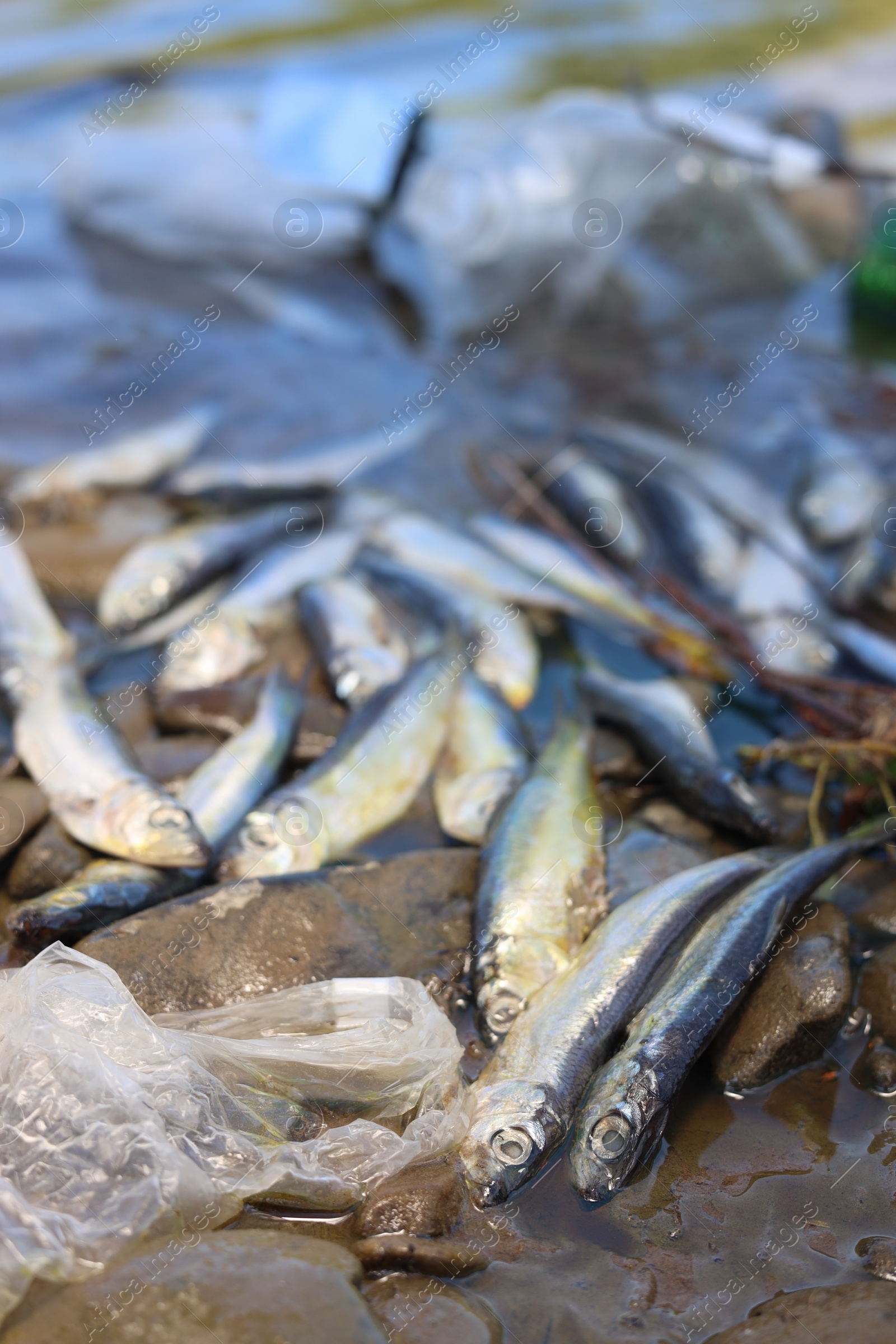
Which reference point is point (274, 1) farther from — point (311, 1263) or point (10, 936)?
point (311, 1263)

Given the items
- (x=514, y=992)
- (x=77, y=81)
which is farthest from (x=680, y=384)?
(x=77, y=81)

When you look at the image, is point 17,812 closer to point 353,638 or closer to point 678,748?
point 353,638

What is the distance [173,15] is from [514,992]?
1653 centimetres

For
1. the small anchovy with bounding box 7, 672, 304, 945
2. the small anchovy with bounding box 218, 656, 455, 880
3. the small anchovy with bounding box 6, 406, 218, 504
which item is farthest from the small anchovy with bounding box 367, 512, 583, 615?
the small anchovy with bounding box 6, 406, 218, 504

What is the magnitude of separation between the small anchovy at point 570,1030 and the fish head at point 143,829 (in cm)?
128

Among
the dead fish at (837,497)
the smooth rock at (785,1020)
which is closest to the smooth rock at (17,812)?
the smooth rock at (785,1020)

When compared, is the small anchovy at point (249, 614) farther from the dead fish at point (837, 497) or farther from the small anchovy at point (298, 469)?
the dead fish at point (837, 497)

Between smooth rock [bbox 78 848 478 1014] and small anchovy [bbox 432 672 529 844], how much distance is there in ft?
0.96

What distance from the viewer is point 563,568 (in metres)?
5.43

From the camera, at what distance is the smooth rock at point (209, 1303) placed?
2244 mm

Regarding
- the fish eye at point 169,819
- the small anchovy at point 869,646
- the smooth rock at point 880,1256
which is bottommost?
the small anchovy at point 869,646

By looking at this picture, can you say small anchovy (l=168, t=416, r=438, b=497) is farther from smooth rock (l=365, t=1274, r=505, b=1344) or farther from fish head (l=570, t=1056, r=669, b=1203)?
smooth rock (l=365, t=1274, r=505, b=1344)

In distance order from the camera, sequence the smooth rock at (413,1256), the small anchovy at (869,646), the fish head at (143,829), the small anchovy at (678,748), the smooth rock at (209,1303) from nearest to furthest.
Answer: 1. the smooth rock at (209,1303)
2. the smooth rock at (413,1256)
3. the fish head at (143,829)
4. the small anchovy at (678,748)
5. the small anchovy at (869,646)

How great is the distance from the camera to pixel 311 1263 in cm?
243
